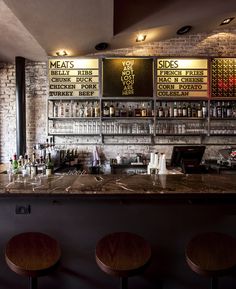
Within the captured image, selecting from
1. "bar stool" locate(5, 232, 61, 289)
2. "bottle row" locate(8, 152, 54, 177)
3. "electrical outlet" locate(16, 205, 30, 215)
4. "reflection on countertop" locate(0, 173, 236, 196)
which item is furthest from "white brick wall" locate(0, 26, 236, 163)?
"bar stool" locate(5, 232, 61, 289)

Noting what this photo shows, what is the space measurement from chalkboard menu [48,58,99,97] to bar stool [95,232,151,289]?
12.7ft

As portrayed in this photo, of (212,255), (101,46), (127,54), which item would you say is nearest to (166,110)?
(127,54)

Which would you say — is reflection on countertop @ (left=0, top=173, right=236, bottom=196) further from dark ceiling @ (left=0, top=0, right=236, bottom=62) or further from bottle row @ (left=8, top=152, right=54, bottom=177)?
dark ceiling @ (left=0, top=0, right=236, bottom=62)

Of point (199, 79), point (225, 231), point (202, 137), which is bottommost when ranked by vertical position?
point (225, 231)

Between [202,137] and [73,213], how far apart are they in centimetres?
410

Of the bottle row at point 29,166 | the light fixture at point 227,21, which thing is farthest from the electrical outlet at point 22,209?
the light fixture at point 227,21

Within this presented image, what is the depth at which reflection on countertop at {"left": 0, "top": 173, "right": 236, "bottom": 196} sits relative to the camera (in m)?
1.95

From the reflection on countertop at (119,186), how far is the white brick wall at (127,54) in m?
3.16

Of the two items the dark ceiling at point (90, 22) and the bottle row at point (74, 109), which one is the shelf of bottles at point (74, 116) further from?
the dark ceiling at point (90, 22)

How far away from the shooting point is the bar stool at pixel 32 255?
1.60 metres

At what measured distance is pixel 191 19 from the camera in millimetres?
4781

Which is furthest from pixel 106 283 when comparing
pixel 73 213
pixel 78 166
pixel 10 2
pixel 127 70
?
pixel 127 70

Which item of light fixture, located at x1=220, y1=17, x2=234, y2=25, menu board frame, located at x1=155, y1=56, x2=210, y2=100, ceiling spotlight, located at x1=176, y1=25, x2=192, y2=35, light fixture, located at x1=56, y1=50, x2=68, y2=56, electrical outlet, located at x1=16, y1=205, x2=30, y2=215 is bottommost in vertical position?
electrical outlet, located at x1=16, y1=205, x2=30, y2=215

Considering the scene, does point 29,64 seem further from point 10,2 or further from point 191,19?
point 191,19
